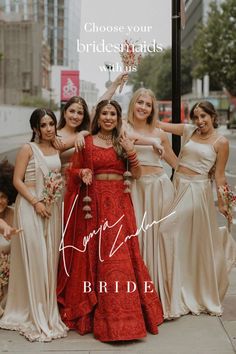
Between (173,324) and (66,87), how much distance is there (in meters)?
2.21

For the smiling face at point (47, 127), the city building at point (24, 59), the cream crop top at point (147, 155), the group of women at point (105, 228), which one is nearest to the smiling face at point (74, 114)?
the group of women at point (105, 228)

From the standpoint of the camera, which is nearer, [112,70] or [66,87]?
[112,70]

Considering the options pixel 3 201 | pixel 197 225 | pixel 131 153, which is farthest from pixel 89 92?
pixel 197 225

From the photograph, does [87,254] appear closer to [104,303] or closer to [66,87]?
[104,303]

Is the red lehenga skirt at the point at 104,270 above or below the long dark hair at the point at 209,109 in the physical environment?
below

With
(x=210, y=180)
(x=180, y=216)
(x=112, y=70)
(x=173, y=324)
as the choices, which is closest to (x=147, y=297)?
(x=173, y=324)

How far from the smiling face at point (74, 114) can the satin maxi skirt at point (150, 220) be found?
0.71 metres

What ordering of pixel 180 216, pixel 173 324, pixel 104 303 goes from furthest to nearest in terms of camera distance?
pixel 180 216 → pixel 173 324 → pixel 104 303

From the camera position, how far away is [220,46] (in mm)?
35531

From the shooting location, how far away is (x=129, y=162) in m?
4.37

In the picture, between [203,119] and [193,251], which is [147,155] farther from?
[193,251]

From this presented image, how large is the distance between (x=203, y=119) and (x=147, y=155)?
57 centimetres

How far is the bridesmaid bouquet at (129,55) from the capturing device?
15.1ft

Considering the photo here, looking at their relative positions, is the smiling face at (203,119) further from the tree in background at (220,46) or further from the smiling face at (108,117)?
the tree in background at (220,46)
